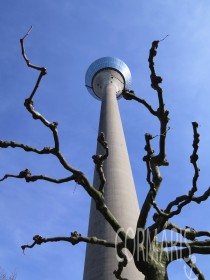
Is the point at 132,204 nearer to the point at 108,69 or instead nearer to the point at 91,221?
the point at 91,221

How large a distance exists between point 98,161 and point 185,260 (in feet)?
7.03

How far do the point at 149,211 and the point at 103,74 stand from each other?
1165 inches

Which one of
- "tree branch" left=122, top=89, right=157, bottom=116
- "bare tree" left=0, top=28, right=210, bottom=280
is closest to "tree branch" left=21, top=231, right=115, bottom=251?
"bare tree" left=0, top=28, right=210, bottom=280

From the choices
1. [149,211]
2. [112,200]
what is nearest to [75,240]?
[149,211]

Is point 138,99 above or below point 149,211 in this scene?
above

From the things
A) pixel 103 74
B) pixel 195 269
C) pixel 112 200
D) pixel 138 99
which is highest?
pixel 103 74

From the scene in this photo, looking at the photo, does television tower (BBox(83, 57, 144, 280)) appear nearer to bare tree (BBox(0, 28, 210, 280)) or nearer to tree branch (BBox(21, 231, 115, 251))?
bare tree (BBox(0, 28, 210, 280))

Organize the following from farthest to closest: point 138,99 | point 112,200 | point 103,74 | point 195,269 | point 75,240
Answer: point 103,74 → point 112,200 → point 138,99 → point 195,269 → point 75,240

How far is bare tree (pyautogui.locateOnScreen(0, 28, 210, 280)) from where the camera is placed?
595 centimetres

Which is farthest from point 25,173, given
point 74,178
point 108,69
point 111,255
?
point 108,69

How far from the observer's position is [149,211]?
20.9ft

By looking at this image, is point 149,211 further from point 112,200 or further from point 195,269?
point 112,200

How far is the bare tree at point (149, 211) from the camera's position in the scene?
5945 millimetres

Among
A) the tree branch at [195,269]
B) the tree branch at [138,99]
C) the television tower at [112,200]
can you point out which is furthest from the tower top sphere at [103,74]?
the tree branch at [195,269]
